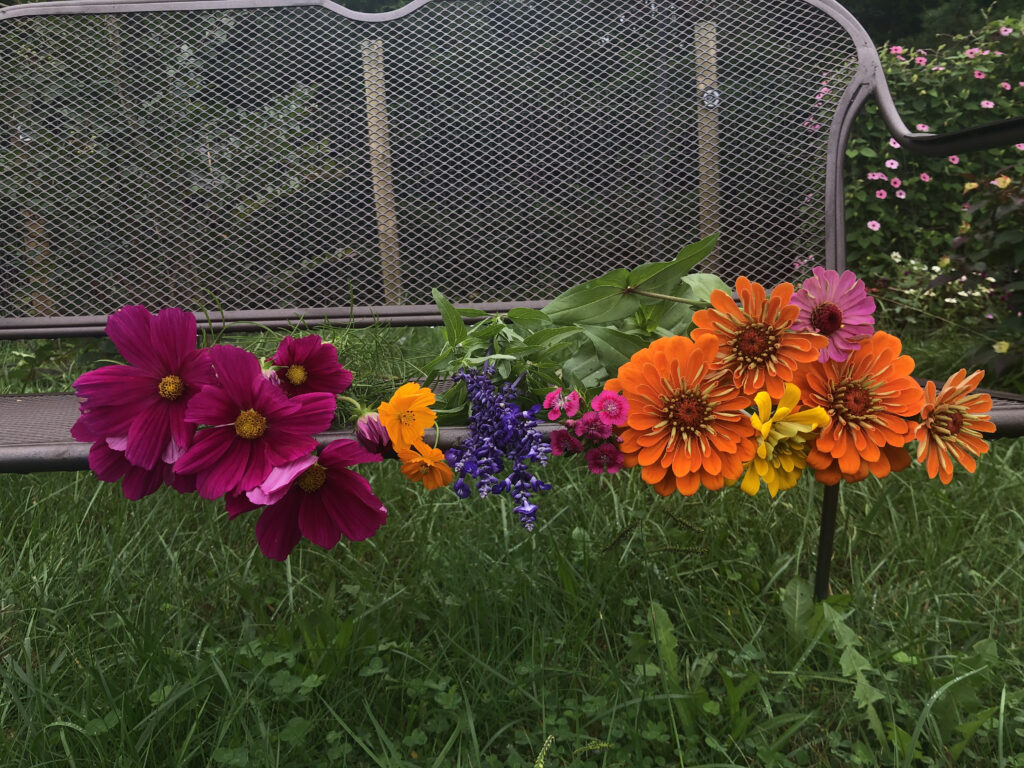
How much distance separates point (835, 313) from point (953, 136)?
0.47m

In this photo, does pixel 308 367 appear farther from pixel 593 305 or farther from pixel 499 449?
pixel 593 305

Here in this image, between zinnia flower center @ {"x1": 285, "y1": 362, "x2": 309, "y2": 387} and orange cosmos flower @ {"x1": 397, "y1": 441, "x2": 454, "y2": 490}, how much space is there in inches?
5.1

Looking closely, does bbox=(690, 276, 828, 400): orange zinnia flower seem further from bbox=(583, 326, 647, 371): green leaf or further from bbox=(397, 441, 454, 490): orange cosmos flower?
bbox=(397, 441, 454, 490): orange cosmos flower

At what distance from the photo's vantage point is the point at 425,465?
839 millimetres

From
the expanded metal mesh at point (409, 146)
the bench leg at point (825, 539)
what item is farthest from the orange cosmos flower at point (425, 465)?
the expanded metal mesh at point (409, 146)

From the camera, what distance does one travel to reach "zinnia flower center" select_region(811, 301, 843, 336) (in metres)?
0.87

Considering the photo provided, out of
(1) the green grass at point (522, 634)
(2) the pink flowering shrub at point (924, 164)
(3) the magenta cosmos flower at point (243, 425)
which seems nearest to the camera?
(3) the magenta cosmos flower at point (243, 425)

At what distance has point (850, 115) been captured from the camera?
4.58 feet

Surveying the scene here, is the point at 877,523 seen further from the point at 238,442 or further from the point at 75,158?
the point at 75,158

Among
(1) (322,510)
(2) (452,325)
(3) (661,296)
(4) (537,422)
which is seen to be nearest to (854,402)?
(3) (661,296)

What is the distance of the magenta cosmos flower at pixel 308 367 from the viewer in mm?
824

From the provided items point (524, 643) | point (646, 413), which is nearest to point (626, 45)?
point (646, 413)

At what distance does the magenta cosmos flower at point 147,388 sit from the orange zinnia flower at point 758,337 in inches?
21.3

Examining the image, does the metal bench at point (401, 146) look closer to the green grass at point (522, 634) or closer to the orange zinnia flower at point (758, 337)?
the green grass at point (522, 634)
